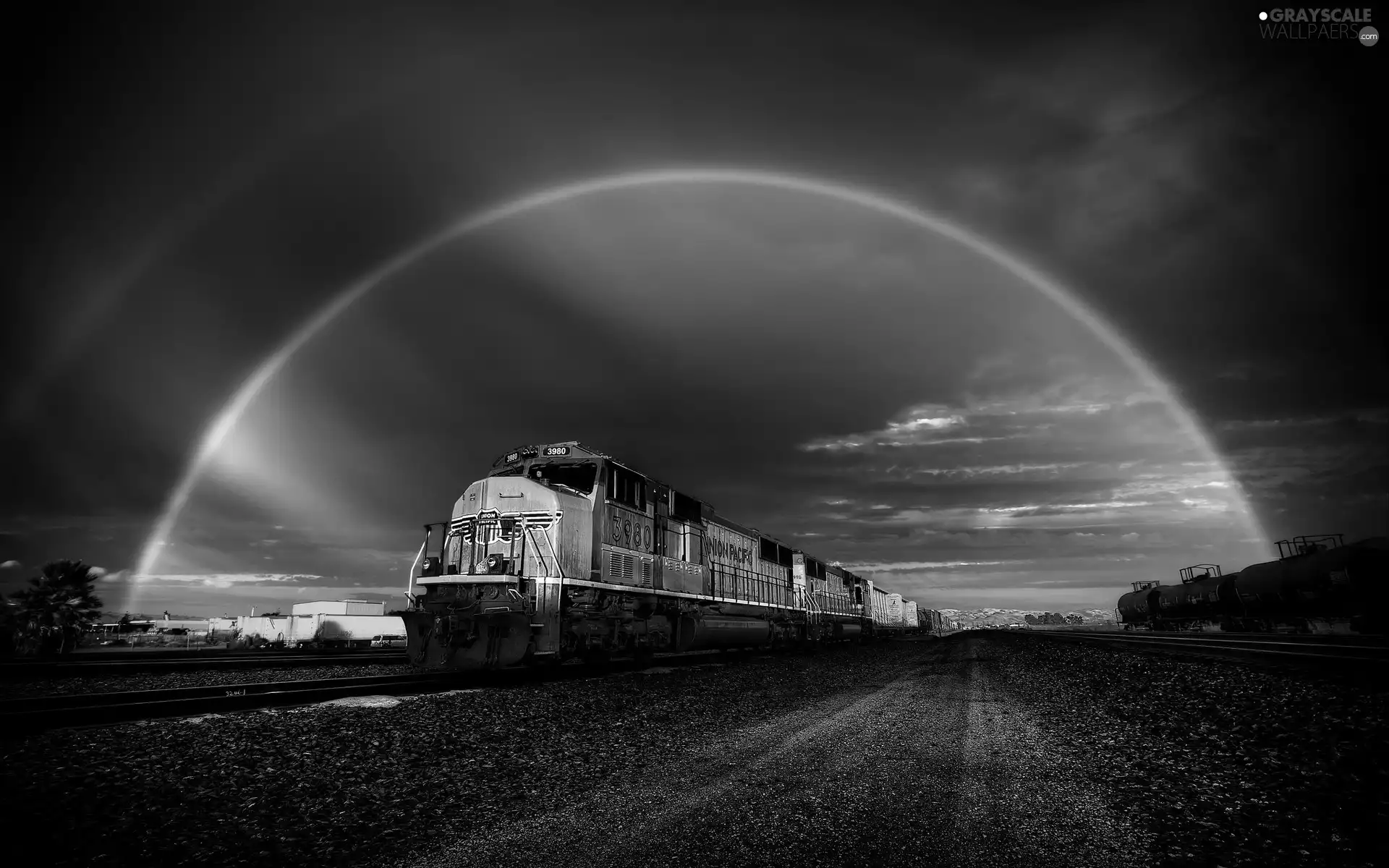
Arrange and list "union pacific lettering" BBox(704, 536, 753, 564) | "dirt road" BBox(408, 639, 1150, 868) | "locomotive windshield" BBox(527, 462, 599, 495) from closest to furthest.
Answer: "dirt road" BBox(408, 639, 1150, 868)
"locomotive windshield" BBox(527, 462, 599, 495)
"union pacific lettering" BBox(704, 536, 753, 564)

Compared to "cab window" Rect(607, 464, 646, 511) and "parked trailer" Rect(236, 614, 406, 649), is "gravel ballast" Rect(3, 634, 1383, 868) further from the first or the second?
"parked trailer" Rect(236, 614, 406, 649)

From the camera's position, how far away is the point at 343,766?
6.39 m

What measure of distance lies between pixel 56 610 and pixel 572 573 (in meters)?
26.5

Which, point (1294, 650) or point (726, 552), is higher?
point (726, 552)

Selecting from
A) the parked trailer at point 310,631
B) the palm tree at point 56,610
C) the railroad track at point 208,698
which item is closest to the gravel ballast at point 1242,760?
the railroad track at point 208,698

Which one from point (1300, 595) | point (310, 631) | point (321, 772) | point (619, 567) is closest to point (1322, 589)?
point (1300, 595)

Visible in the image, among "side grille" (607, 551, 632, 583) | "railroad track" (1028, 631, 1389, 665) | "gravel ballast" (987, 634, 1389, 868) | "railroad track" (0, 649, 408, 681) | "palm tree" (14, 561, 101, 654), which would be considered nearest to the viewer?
"gravel ballast" (987, 634, 1389, 868)

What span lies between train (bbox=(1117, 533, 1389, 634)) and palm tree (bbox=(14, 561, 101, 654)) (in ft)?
162

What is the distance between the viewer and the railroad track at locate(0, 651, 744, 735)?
23.8ft

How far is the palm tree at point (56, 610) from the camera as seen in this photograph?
26.1 metres

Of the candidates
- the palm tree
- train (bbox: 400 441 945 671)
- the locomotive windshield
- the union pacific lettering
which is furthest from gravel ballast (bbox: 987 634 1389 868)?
the palm tree

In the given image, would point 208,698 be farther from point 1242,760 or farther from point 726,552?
point 726,552

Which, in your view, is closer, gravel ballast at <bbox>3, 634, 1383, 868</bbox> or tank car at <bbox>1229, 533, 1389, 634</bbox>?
gravel ballast at <bbox>3, 634, 1383, 868</bbox>

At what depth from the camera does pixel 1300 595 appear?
93.5ft
